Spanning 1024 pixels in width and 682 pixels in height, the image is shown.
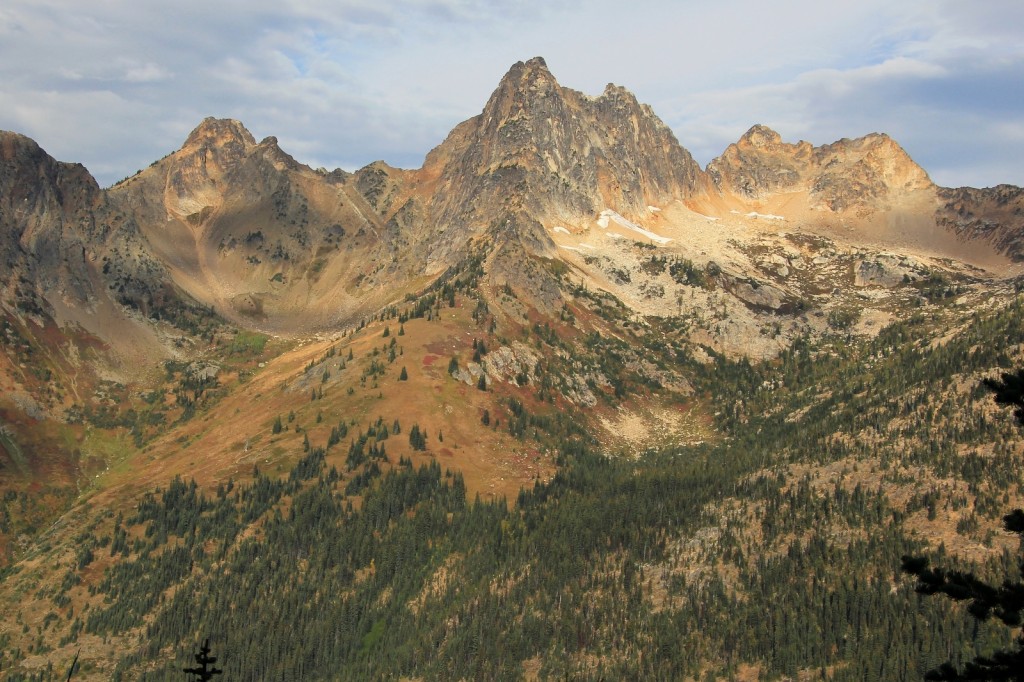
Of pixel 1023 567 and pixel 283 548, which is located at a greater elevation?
pixel 1023 567

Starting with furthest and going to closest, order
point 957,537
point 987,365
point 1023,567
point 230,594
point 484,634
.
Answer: point 987,365 < point 230,594 < point 484,634 < point 957,537 < point 1023,567

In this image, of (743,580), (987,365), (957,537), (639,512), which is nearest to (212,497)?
(639,512)

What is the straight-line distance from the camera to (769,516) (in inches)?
6521

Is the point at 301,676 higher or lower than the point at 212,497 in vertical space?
lower

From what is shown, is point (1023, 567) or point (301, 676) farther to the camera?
point (301, 676)

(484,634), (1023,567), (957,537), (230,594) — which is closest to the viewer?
(1023,567)

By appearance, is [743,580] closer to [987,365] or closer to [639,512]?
[639,512]

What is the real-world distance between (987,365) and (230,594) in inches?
6788

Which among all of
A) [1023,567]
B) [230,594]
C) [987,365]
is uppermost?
[1023,567]

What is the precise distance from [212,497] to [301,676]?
5607 cm

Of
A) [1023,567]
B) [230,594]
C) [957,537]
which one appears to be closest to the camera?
[1023,567]

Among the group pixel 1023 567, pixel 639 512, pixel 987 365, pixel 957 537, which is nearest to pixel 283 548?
pixel 639 512

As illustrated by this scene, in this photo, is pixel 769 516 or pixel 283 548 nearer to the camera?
pixel 769 516

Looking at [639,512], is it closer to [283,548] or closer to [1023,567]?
[283,548]
